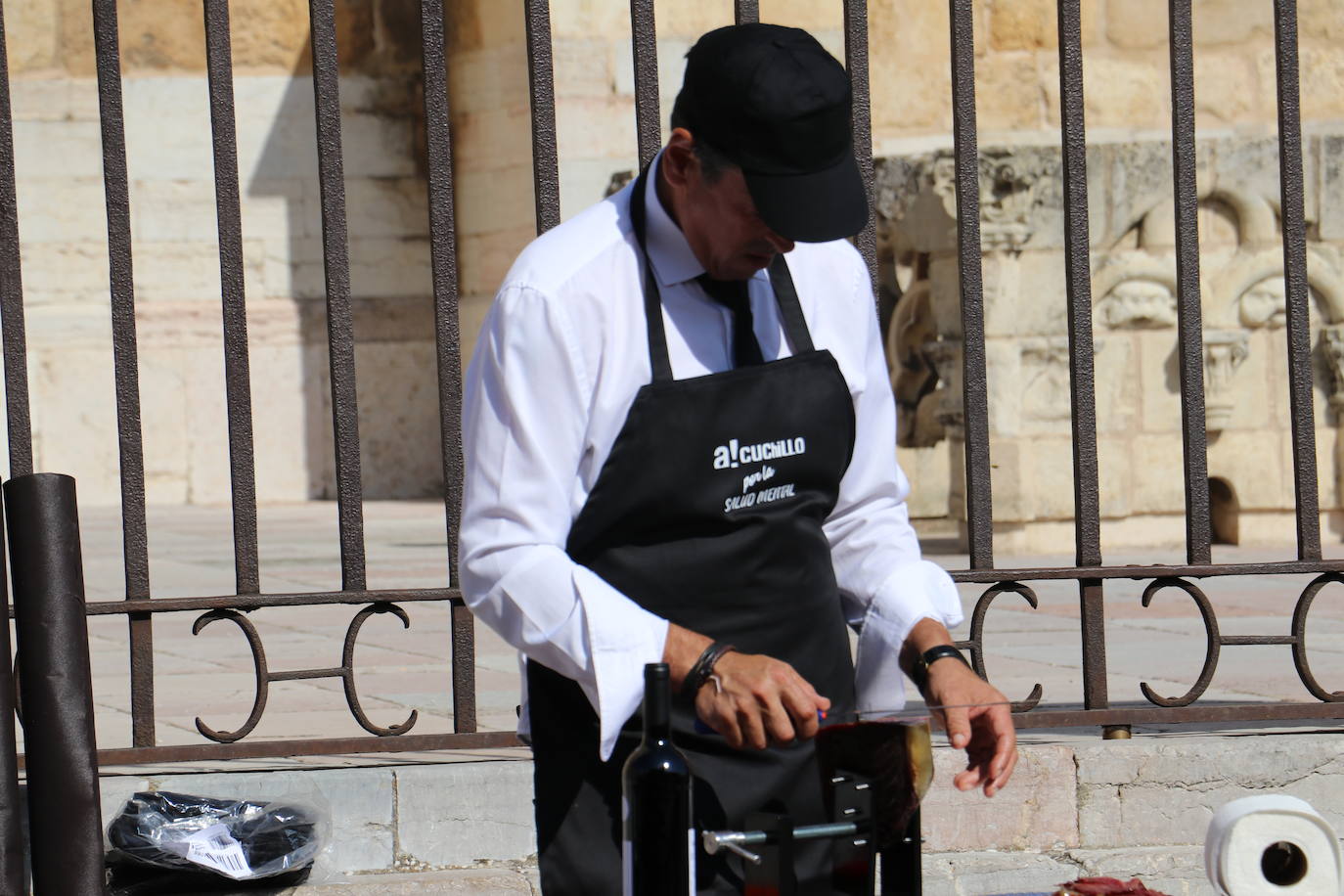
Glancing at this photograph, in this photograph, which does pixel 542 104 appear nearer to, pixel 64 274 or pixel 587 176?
pixel 587 176

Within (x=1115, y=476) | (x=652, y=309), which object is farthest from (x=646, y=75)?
(x=1115, y=476)

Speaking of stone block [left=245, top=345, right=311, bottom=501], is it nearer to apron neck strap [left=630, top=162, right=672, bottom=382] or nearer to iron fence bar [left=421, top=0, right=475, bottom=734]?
iron fence bar [left=421, top=0, right=475, bottom=734]

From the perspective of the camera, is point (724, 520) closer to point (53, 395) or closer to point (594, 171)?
point (594, 171)

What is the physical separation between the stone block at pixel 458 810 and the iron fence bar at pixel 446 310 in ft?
0.53

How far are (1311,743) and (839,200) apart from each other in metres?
2.29

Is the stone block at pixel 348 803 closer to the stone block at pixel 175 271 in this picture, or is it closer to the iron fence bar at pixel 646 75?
the iron fence bar at pixel 646 75

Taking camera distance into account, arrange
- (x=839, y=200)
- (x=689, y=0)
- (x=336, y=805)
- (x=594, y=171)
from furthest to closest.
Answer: (x=594, y=171) < (x=689, y=0) < (x=336, y=805) < (x=839, y=200)

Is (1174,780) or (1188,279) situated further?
(1188,279)

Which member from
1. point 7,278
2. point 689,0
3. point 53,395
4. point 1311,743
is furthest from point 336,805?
point 53,395

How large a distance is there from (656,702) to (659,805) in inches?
4.2

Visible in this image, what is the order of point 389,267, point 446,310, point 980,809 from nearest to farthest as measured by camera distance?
1. point 980,809
2. point 446,310
3. point 389,267

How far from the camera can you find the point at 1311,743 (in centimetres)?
378

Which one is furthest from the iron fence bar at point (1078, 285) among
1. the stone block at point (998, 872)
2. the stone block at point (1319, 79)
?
the stone block at point (1319, 79)

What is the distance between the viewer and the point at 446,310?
12.4 feet
